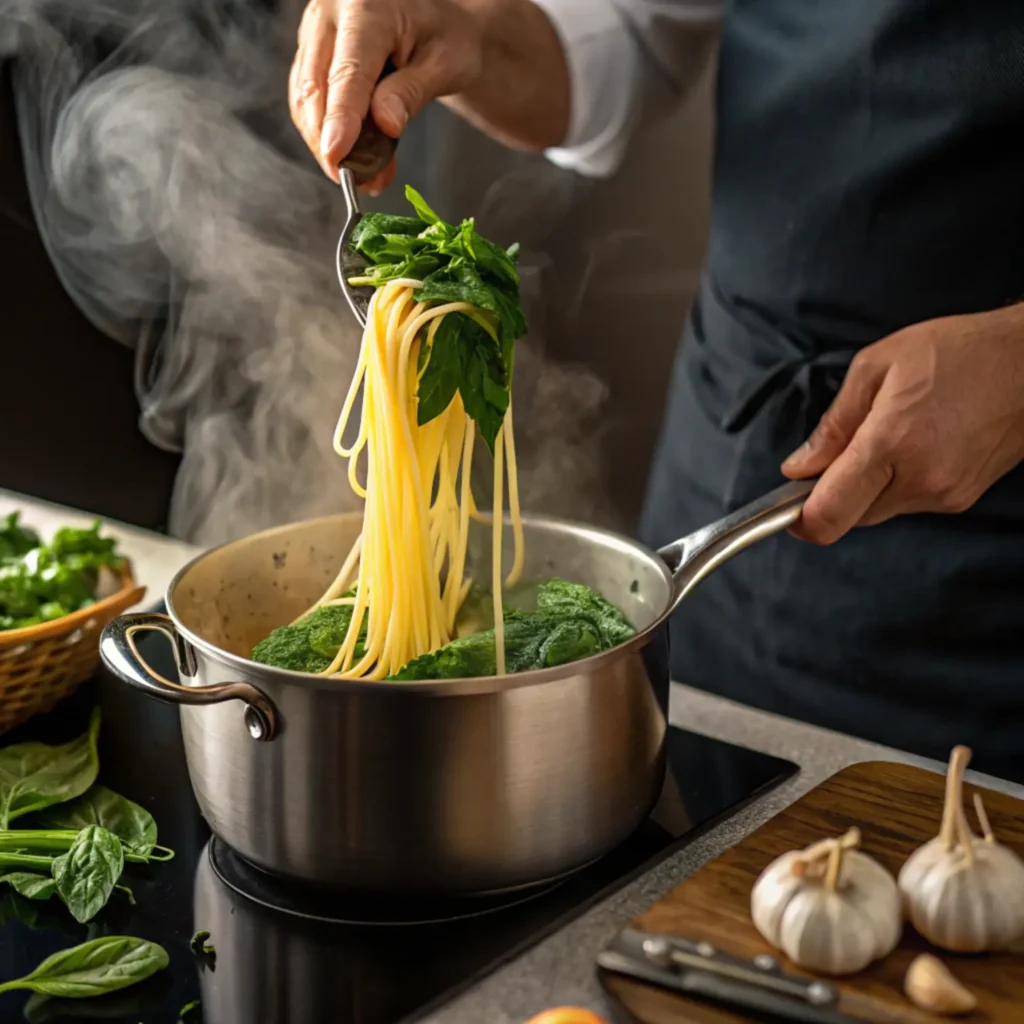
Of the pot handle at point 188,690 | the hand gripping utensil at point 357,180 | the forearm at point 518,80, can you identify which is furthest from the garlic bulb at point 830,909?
the forearm at point 518,80

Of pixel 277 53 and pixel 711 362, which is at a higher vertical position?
pixel 277 53

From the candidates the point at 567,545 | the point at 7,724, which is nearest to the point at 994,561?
the point at 567,545

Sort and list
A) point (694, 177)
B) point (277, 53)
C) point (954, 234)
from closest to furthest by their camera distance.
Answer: point (954, 234)
point (277, 53)
point (694, 177)

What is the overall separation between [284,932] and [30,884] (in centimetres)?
21

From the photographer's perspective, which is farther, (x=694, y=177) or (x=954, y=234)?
(x=694, y=177)

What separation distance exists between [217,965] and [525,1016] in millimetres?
229

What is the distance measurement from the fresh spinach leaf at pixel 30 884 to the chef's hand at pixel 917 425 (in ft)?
2.29

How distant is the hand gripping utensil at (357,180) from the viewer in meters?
1.15

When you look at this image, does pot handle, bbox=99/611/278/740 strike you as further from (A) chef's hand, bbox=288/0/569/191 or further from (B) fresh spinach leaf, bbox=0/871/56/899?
(A) chef's hand, bbox=288/0/569/191

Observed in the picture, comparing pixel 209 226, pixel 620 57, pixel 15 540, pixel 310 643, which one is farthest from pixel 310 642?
pixel 209 226

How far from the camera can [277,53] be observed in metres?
2.26

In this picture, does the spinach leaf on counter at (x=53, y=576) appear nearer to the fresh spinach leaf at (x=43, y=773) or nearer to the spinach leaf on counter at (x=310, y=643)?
the fresh spinach leaf at (x=43, y=773)

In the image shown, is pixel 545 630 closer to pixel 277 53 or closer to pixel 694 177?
pixel 277 53

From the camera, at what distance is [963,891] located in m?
0.83
